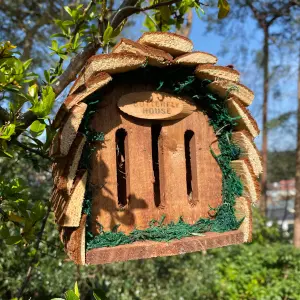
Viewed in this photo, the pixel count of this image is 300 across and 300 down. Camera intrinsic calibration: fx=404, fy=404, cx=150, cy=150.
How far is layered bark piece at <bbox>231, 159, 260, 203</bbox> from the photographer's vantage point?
1.32 m

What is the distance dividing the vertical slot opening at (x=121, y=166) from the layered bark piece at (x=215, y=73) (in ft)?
0.98

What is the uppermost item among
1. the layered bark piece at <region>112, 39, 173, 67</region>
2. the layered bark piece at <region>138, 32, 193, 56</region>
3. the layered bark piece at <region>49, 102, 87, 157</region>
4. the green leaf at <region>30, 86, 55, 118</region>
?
the layered bark piece at <region>138, 32, 193, 56</region>

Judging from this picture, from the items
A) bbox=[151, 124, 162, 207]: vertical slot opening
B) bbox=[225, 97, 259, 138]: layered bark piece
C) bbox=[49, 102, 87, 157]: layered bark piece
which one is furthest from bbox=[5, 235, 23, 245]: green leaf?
bbox=[225, 97, 259, 138]: layered bark piece

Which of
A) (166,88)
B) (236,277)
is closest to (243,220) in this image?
(166,88)

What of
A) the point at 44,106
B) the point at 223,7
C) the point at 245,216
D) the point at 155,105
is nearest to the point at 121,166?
the point at 155,105

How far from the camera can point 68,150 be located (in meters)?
1.05

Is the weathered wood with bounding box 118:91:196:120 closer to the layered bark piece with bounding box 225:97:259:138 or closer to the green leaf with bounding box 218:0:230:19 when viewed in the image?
the layered bark piece with bounding box 225:97:259:138

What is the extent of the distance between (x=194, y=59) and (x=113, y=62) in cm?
26

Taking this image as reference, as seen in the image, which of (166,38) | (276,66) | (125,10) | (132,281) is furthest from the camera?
(276,66)

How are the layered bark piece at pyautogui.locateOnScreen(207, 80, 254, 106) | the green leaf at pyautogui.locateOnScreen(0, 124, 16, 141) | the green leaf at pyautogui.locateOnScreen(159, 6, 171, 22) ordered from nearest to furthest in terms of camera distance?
the green leaf at pyautogui.locateOnScreen(0, 124, 16, 141)
the layered bark piece at pyautogui.locateOnScreen(207, 80, 254, 106)
the green leaf at pyautogui.locateOnScreen(159, 6, 171, 22)

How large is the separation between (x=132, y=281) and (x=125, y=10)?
7.80 ft

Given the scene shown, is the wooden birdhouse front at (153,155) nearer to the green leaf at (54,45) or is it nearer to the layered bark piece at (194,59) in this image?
the layered bark piece at (194,59)

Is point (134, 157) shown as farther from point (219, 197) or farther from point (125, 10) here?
point (125, 10)

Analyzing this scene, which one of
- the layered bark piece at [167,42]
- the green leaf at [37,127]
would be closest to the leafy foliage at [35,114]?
the green leaf at [37,127]
